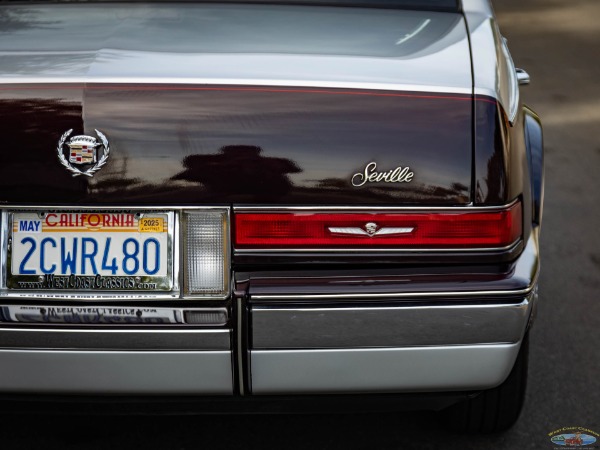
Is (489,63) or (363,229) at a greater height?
(489,63)

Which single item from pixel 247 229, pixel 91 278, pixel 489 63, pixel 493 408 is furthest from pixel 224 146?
pixel 493 408

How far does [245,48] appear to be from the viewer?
2.80 metres

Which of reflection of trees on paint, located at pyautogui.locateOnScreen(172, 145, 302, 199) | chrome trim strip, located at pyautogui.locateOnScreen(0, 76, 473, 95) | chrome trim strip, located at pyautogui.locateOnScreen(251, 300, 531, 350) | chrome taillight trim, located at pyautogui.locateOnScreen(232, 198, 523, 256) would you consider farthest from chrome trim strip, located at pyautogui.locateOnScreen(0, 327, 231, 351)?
chrome trim strip, located at pyautogui.locateOnScreen(0, 76, 473, 95)

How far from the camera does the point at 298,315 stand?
2.55m

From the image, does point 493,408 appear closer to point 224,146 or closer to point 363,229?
point 363,229

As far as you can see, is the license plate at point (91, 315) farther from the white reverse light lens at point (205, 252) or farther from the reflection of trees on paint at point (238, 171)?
the reflection of trees on paint at point (238, 171)

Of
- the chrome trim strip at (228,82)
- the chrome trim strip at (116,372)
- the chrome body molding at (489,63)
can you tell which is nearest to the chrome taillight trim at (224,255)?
the chrome trim strip at (116,372)

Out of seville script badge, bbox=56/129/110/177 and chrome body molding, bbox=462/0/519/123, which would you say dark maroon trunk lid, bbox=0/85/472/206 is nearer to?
seville script badge, bbox=56/129/110/177

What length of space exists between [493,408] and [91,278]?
134cm

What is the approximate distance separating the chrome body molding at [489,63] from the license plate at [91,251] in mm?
856

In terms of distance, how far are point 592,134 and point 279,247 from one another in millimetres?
5312

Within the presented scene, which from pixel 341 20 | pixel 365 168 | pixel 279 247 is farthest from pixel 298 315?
pixel 341 20

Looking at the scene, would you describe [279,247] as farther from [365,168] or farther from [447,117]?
[447,117]
